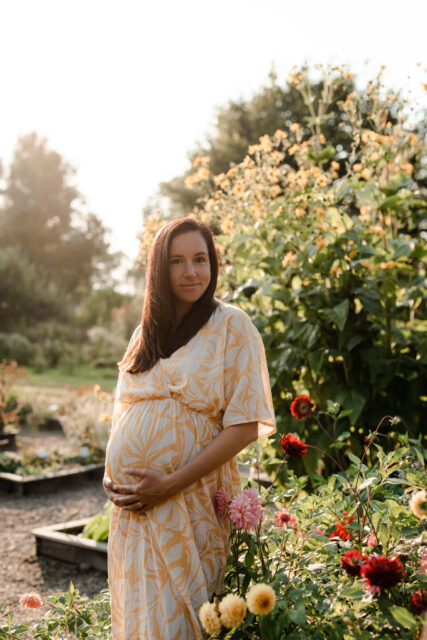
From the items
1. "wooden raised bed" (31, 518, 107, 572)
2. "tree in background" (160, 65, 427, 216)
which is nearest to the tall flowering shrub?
"wooden raised bed" (31, 518, 107, 572)

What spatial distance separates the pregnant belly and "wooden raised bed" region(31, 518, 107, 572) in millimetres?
1860

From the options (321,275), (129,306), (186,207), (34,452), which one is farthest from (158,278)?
(129,306)

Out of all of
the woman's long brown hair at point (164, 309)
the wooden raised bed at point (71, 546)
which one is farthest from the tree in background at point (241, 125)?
the woman's long brown hair at point (164, 309)

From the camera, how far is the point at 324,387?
123 inches

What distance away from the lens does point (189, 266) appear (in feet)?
6.01

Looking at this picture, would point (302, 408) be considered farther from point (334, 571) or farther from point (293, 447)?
point (334, 571)

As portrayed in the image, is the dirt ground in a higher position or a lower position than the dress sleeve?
lower

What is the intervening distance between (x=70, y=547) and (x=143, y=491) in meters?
2.25

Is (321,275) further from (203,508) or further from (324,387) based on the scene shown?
(203,508)

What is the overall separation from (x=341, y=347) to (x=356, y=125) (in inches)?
57.1

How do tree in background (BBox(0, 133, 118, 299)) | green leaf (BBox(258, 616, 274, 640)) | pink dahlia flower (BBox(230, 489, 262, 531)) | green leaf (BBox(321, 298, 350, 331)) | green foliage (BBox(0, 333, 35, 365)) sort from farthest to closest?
tree in background (BBox(0, 133, 118, 299))
green foliage (BBox(0, 333, 35, 365))
green leaf (BBox(321, 298, 350, 331))
pink dahlia flower (BBox(230, 489, 262, 531))
green leaf (BBox(258, 616, 274, 640))

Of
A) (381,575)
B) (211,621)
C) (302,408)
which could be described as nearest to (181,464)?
(302,408)

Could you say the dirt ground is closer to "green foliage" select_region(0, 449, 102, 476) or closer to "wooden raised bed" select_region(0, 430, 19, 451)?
"green foliage" select_region(0, 449, 102, 476)

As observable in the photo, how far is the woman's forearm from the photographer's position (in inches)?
63.5
